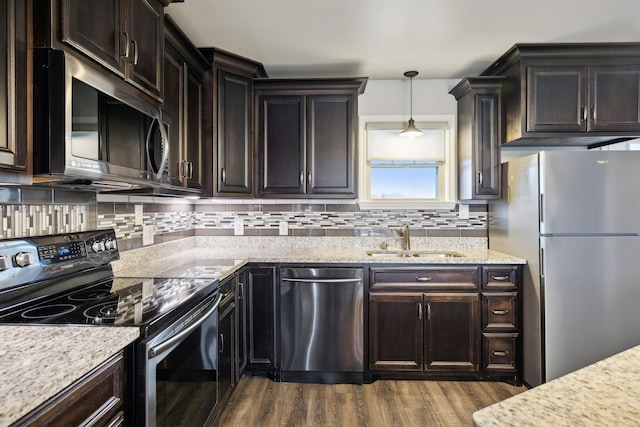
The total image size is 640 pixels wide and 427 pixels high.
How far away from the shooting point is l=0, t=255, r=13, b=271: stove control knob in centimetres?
125

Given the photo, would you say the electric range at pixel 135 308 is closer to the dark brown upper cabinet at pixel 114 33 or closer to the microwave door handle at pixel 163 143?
the microwave door handle at pixel 163 143

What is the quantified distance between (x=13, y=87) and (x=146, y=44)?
2.40 feet

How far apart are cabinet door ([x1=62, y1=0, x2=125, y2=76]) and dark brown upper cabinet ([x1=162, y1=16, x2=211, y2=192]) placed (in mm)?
506

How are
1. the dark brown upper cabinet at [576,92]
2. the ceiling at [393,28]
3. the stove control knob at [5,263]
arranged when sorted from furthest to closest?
the dark brown upper cabinet at [576,92] → the ceiling at [393,28] → the stove control knob at [5,263]

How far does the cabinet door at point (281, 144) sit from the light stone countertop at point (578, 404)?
2.25 metres

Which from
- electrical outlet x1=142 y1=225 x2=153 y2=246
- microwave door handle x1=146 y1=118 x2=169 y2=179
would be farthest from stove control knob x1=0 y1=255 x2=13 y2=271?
electrical outlet x1=142 y1=225 x2=153 y2=246

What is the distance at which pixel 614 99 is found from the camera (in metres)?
2.46

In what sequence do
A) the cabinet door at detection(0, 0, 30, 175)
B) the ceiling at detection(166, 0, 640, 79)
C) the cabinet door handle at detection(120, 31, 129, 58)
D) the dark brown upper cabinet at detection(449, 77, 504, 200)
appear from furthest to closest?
1. the dark brown upper cabinet at detection(449, 77, 504, 200)
2. the ceiling at detection(166, 0, 640, 79)
3. the cabinet door handle at detection(120, 31, 129, 58)
4. the cabinet door at detection(0, 0, 30, 175)

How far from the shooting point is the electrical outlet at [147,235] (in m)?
2.32

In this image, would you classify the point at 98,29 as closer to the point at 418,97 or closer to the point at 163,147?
the point at 163,147

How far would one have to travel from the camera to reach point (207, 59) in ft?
8.30

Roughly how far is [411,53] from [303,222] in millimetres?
1613

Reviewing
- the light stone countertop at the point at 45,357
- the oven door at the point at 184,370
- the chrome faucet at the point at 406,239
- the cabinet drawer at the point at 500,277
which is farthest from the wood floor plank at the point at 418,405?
the light stone countertop at the point at 45,357

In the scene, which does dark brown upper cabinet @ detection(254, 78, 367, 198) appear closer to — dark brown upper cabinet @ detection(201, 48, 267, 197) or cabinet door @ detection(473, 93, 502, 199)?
dark brown upper cabinet @ detection(201, 48, 267, 197)
